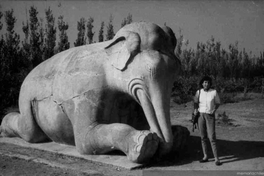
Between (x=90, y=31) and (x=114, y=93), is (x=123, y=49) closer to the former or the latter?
(x=114, y=93)

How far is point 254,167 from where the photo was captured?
14.3 ft

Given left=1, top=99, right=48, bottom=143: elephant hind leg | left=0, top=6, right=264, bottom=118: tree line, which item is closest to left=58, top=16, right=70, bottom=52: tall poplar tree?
left=0, top=6, right=264, bottom=118: tree line

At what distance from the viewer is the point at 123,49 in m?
4.77

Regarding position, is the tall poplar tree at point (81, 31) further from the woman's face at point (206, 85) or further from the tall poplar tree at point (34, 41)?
the woman's face at point (206, 85)

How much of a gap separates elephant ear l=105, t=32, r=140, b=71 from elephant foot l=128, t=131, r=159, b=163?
108 centimetres

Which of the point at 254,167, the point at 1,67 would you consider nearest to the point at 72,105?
the point at 254,167

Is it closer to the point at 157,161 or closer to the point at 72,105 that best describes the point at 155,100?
the point at 157,161

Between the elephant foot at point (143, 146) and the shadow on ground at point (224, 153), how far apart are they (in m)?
0.28

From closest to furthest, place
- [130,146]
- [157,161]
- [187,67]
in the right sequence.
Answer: [130,146] → [157,161] → [187,67]

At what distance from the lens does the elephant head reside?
4406 millimetres

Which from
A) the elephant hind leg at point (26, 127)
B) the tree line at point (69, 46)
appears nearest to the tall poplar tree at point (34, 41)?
the tree line at point (69, 46)

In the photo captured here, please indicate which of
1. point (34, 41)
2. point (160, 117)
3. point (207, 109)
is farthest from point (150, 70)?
point (34, 41)

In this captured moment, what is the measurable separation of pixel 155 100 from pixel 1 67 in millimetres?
8597

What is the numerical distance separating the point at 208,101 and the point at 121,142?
53.7 inches
